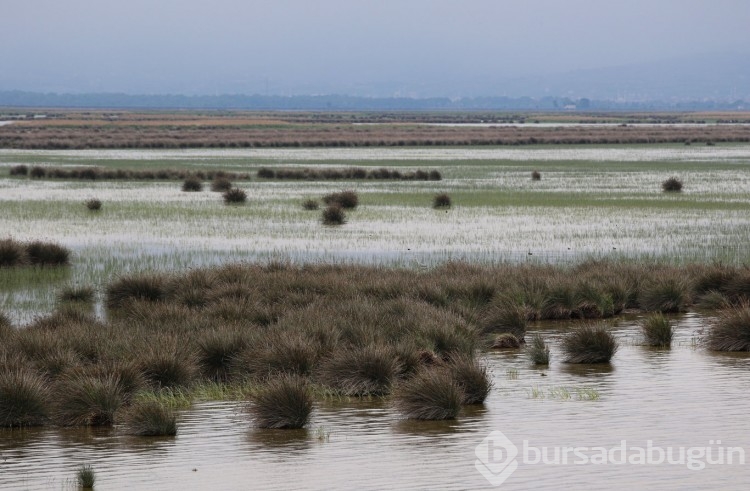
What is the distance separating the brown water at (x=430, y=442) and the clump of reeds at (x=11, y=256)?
13.5 meters

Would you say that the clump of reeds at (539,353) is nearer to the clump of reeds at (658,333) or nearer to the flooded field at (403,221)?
the clump of reeds at (658,333)

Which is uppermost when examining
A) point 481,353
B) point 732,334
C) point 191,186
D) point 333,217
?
point 732,334

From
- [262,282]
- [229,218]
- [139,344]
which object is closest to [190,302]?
[262,282]

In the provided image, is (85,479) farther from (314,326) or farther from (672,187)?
(672,187)

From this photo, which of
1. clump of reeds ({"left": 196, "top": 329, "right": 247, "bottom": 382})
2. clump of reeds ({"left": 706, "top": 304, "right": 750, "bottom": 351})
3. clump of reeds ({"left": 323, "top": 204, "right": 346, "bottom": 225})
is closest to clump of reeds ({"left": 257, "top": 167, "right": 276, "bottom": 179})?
clump of reeds ({"left": 323, "top": 204, "right": 346, "bottom": 225})

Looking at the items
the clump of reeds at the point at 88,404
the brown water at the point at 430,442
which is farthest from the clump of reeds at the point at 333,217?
the clump of reeds at the point at 88,404

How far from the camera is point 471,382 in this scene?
12656mm

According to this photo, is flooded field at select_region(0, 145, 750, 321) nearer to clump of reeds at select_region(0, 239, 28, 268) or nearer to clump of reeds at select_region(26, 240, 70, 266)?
clump of reeds at select_region(26, 240, 70, 266)

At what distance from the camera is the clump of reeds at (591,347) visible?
15094 mm

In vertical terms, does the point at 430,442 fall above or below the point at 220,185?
above

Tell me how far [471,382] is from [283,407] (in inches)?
82.9

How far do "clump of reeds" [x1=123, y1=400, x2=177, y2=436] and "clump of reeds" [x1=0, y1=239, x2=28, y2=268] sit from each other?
1439cm

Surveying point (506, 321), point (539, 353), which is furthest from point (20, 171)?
point (539, 353)

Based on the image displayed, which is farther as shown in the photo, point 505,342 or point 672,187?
point 672,187
